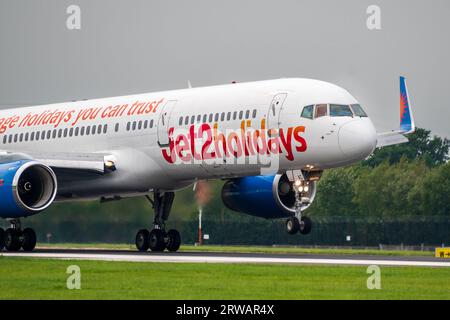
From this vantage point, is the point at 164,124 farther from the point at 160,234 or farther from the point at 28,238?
the point at 28,238

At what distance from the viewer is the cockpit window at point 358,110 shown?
42.0 meters

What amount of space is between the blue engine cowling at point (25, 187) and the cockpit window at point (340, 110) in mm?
9705

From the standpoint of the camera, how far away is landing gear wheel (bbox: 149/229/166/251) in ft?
156

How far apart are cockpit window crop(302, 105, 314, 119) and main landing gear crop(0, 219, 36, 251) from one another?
11.8 meters

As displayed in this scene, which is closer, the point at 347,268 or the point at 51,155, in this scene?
the point at 347,268

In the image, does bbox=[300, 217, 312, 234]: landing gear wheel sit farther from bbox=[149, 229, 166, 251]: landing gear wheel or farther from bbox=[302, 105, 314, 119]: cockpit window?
bbox=[149, 229, 166, 251]: landing gear wheel

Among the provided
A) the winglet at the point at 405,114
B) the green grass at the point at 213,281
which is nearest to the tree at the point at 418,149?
the winglet at the point at 405,114

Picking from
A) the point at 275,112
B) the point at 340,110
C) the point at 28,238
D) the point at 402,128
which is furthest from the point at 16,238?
the point at 402,128
